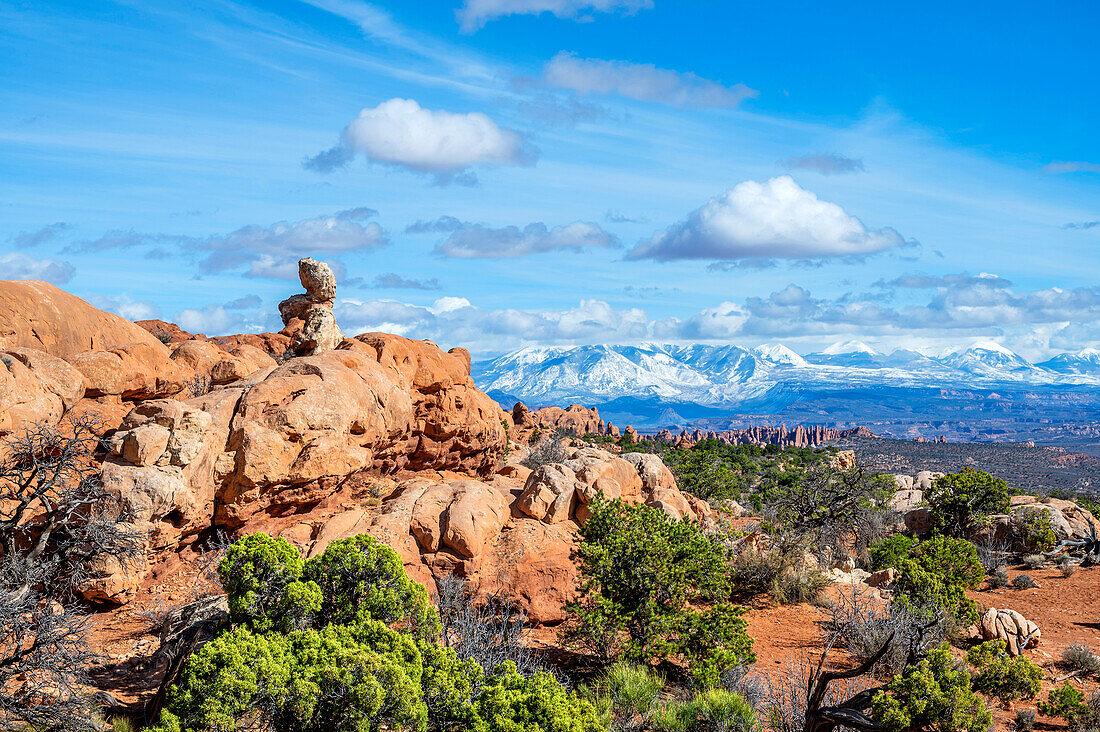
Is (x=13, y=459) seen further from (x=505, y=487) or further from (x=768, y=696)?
(x=768, y=696)

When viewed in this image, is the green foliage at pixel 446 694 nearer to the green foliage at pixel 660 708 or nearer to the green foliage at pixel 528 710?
the green foliage at pixel 528 710

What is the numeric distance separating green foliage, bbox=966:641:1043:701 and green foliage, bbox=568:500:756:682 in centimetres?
471

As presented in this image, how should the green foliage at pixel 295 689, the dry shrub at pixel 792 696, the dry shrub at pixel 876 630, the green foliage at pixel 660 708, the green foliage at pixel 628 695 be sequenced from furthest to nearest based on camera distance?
the dry shrub at pixel 876 630
the green foliage at pixel 628 695
the green foliage at pixel 660 708
the dry shrub at pixel 792 696
the green foliage at pixel 295 689

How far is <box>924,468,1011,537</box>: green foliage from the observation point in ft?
95.7

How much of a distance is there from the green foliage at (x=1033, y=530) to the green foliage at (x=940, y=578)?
750 centimetres

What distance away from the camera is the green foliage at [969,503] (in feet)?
95.7

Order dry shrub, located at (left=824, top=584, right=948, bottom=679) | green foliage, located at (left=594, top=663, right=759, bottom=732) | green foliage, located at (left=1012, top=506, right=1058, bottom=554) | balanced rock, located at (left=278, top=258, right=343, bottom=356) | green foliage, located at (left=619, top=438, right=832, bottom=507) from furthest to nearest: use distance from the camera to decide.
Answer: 1. green foliage, located at (left=619, top=438, right=832, bottom=507)
2. green foliage, located at (left=1012, top=506, right=1058, bottom=554)
3. balanced rock, located at (left=278, top=258, right=343, bottom=356)
4. dry shrub, located at (left=824, top=584, right=948, bottom=679)
5. green foliage, located at (left=594, top=663, right=759, bottom=732)

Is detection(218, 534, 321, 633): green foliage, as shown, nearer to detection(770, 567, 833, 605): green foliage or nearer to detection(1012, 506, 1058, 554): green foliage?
detection(770, 567, 833, 605): green foliage

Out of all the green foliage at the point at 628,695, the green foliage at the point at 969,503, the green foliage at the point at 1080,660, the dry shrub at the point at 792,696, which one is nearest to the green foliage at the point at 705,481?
the green foliage at the point at 969,503

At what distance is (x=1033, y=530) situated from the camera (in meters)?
27.2

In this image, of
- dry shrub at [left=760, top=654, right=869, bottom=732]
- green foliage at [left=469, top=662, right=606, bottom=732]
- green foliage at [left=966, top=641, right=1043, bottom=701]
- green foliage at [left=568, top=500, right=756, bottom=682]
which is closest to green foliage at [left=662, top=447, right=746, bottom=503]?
green foliage at [left=568, top=500, right=756, bottom=682]

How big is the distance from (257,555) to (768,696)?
30.4 feet

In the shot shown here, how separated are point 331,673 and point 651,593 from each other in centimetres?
804

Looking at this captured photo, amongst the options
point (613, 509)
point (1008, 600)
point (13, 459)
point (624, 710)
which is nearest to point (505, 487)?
point (613, 509)
